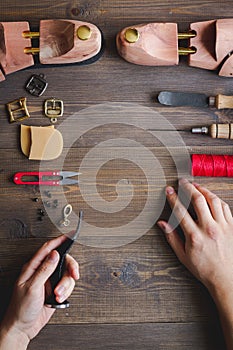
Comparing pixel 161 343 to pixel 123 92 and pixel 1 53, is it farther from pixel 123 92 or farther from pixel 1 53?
pixel 1 53

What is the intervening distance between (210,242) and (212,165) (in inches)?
6.5

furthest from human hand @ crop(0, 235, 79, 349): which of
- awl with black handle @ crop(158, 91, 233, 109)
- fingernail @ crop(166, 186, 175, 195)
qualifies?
awl with black handle @ crop(158, 91, 233, 109)

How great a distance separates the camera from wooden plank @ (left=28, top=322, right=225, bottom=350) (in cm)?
123

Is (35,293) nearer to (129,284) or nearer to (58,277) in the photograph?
(58,277)

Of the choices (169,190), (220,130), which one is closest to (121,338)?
(169,190)

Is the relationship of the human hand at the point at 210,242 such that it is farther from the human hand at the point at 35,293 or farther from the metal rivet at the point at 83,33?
Answer: the metal rivet at the point at 83,33

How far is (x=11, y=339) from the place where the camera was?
45.3 inches

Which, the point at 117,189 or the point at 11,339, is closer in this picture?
the point at 11,339

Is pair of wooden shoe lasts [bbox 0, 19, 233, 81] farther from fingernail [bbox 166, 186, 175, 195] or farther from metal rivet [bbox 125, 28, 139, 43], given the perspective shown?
fingernail [bbox 166, 186, 175, 195]

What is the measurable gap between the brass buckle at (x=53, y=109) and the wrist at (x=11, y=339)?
457 mm

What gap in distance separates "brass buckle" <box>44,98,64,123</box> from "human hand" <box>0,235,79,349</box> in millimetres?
271

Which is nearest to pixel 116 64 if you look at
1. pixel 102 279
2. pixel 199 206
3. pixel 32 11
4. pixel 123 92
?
pixel 123 92

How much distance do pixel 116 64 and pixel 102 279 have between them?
1.58 ft

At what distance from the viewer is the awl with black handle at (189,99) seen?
125 cm
